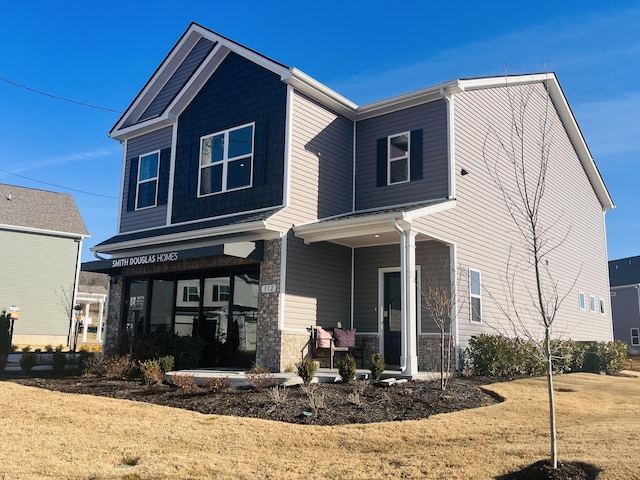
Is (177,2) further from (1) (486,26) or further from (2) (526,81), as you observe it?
(2) (526,81)

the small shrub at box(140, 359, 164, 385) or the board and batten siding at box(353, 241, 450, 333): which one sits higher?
the board and batten siding at box(353, 241, 450, 333)

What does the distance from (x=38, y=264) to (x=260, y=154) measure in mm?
19016

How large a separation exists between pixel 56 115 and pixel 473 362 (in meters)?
19.3

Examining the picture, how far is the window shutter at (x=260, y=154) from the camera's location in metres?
13.7

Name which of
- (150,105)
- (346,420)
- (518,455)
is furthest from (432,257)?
(150,105)

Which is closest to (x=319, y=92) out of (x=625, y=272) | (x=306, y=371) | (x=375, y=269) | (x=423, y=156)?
(x=423, y=156)

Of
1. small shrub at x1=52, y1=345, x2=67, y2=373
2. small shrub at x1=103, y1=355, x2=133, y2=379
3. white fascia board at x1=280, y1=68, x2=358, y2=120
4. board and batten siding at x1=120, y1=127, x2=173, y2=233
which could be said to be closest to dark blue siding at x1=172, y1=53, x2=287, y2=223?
white fascia board at x1=280, y1=68, x2=358, y2=120

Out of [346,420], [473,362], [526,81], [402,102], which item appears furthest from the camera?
[526,81]

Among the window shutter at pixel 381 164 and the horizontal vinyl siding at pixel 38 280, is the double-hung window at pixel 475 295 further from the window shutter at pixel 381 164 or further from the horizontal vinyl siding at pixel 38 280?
the horizontal vinyl siding at pixel 38 280

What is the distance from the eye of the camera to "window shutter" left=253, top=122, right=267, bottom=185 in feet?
45.0

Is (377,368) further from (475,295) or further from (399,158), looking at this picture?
(399,158)

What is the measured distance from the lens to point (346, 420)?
26.1 ft

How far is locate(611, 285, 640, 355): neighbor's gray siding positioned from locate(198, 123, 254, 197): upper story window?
101 ft

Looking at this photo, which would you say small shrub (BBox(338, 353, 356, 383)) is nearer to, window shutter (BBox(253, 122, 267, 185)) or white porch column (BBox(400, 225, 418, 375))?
white porch column (BBox(400, 225, 418, 375))
